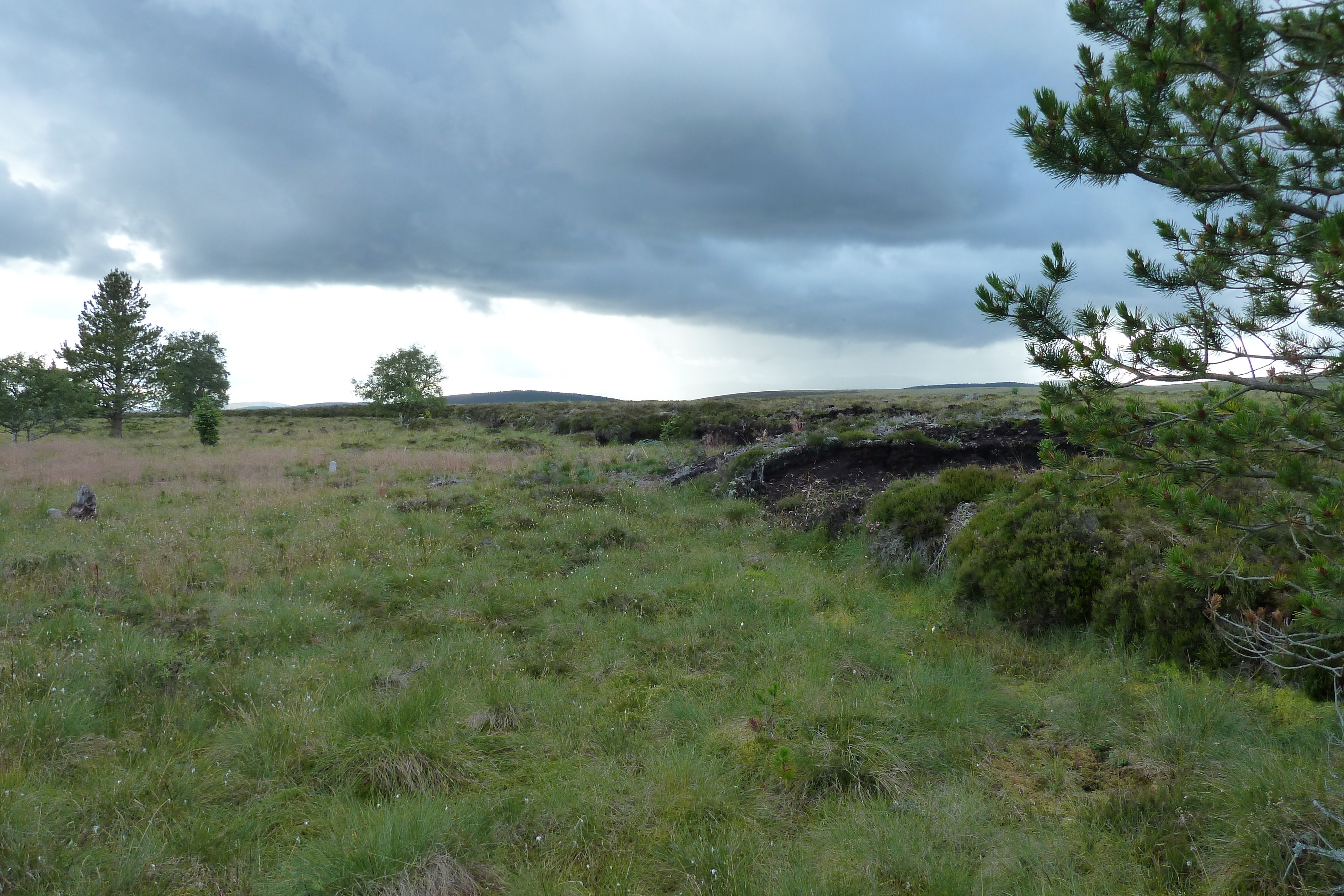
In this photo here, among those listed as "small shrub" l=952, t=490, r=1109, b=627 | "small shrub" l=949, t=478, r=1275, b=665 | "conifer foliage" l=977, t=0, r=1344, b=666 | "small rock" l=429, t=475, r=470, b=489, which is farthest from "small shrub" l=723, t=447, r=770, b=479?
"conifer foliage" l=977, t=0, r=1344, b=666

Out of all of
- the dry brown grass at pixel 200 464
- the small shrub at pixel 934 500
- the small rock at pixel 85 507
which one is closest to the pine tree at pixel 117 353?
the dry brown grass at pixel 200 464

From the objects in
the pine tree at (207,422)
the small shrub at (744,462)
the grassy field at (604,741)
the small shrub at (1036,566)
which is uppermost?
the pine tree at (207,422)

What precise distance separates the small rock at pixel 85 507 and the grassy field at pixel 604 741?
366cm

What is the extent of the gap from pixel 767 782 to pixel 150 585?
8.10m

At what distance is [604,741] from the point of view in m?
4.80

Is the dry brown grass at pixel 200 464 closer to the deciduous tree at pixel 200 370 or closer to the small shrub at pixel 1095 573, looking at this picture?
the small shrub at pixel 1095 573

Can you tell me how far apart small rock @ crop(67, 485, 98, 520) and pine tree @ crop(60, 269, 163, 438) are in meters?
31.7

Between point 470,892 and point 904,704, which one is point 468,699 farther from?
point 904,704

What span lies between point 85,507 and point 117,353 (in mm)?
36130

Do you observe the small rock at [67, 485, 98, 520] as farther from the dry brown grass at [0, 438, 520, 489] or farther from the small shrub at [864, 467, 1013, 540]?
the small shrub at [864, 467, 1013, 540]

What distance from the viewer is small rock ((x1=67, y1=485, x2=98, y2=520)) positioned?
12367 millimetres

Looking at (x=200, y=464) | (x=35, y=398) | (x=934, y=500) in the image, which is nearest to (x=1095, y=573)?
(x=934, y=500)

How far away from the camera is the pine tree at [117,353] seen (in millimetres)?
38750

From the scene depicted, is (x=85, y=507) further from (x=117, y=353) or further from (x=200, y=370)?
(x=200, y=370)
